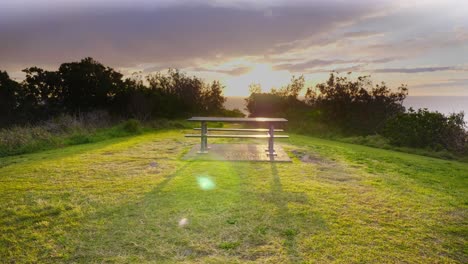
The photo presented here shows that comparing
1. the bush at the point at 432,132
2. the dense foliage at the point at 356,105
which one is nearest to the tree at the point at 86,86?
the dense foliage at the point at 356,105

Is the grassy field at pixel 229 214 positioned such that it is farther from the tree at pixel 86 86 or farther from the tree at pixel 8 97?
the tree at pixel 8 97

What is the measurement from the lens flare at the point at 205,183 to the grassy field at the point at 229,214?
0.10ft

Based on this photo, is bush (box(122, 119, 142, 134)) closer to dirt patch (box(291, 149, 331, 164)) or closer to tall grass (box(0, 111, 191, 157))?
tall grass (box(0, 111, 191, 157))

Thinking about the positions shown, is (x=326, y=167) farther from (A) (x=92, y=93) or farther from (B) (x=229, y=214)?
(A) (x=92, y=93)

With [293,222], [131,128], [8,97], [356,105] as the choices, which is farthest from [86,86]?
[293,222]

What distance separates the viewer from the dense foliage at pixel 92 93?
2003 centimetres

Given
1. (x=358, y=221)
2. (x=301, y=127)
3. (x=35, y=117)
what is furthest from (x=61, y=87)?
(x=358, y=221)

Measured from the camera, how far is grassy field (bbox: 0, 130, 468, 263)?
2523 millimetres

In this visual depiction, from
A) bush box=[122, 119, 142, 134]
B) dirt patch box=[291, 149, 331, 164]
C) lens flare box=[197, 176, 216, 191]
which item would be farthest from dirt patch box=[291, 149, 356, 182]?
bush box=[122, 119, 142, 134]

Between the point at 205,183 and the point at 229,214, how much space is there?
133 cm

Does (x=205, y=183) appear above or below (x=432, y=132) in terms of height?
below

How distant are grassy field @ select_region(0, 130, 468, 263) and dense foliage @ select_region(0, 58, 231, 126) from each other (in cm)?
1458

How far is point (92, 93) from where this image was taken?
827 inches

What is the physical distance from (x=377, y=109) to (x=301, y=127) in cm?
402
